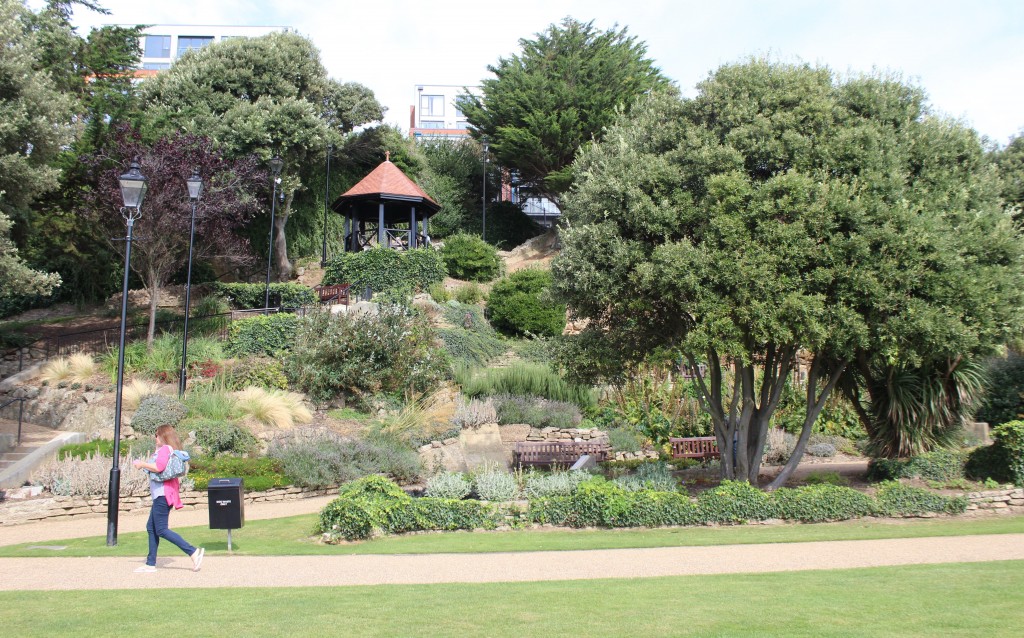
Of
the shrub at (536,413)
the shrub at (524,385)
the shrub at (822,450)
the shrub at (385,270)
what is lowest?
the shrub at (822,450)

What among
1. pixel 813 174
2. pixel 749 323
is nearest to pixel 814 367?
pixel 749 323

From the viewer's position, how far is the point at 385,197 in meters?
28.2

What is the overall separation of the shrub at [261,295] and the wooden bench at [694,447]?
12.5 m

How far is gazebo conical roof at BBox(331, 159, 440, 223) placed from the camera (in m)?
28.3

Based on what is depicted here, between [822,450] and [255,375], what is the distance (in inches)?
540

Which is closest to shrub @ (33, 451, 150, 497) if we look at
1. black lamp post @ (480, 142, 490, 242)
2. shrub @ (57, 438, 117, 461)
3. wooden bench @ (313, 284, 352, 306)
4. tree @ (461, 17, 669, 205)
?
shrub @ (57, 438, 117, 461)

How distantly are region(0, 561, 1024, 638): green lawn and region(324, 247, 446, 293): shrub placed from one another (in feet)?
62.5

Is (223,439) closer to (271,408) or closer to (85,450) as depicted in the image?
(271,408)

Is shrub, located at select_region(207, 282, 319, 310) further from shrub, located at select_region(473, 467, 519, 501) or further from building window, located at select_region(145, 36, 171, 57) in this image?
building window, located at select_region(145, 36, 171, 57)

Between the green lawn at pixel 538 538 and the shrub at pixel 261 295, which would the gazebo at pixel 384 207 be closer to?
the shrub at pixel 261 295

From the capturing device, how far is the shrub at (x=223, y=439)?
48.0 ft

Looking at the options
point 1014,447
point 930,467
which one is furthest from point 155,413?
point 1014,447

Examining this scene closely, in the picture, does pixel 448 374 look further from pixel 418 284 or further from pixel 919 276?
pixel 919 276

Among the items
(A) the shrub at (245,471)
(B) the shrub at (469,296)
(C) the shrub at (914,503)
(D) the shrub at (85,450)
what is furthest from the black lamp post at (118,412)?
(B) the shrub at (469,296)
